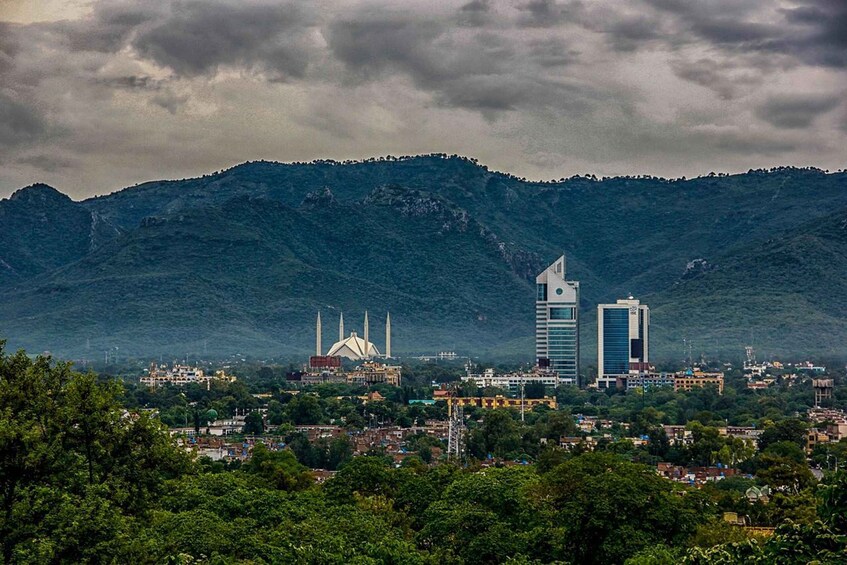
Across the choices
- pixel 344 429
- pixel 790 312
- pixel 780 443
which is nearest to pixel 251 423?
pixel 344 429

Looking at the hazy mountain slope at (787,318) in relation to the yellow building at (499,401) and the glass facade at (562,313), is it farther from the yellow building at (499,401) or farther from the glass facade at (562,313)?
the yellow building at (499,401)

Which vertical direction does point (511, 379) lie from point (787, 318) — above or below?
below

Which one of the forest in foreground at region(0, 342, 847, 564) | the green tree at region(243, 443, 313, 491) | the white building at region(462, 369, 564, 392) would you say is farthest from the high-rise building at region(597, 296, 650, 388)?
the forest in foreground at region(0, 342, 847, 564)

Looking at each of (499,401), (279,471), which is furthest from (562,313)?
(279,471)

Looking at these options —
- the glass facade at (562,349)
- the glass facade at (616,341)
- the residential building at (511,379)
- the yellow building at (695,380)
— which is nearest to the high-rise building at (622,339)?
the glass facade at (616,341)

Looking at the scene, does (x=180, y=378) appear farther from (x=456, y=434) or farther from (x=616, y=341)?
(x=456, y=434)
